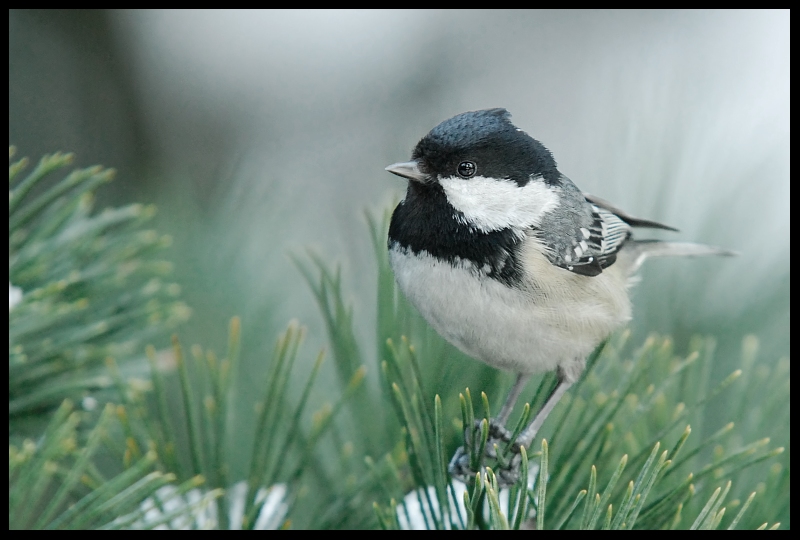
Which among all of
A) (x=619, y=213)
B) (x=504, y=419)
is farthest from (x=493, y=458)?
(x=619, y=213)

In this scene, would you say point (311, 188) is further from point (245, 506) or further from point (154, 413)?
point (245, 506)

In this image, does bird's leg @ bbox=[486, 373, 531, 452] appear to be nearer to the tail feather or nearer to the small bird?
the small bird

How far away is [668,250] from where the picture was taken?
828 mm

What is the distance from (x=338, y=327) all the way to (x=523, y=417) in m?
0.19

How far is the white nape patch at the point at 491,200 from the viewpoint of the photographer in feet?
2.13

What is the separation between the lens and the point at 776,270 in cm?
77

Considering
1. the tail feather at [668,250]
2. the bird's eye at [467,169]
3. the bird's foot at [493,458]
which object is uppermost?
the bird's eye at [467,169]

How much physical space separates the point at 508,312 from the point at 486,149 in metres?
0.15

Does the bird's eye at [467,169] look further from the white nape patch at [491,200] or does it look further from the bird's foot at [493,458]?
the bird's foot at [493,458]

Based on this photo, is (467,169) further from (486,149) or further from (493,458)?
(493,458)

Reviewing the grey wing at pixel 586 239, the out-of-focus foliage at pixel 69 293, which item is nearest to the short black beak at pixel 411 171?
the grey wing at pixel 586 239

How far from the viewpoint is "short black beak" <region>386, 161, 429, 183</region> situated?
63 cm

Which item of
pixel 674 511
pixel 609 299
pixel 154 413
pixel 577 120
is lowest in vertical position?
pixel 154 413

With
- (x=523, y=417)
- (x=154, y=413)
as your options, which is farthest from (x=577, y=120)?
(x=154, y=413)
